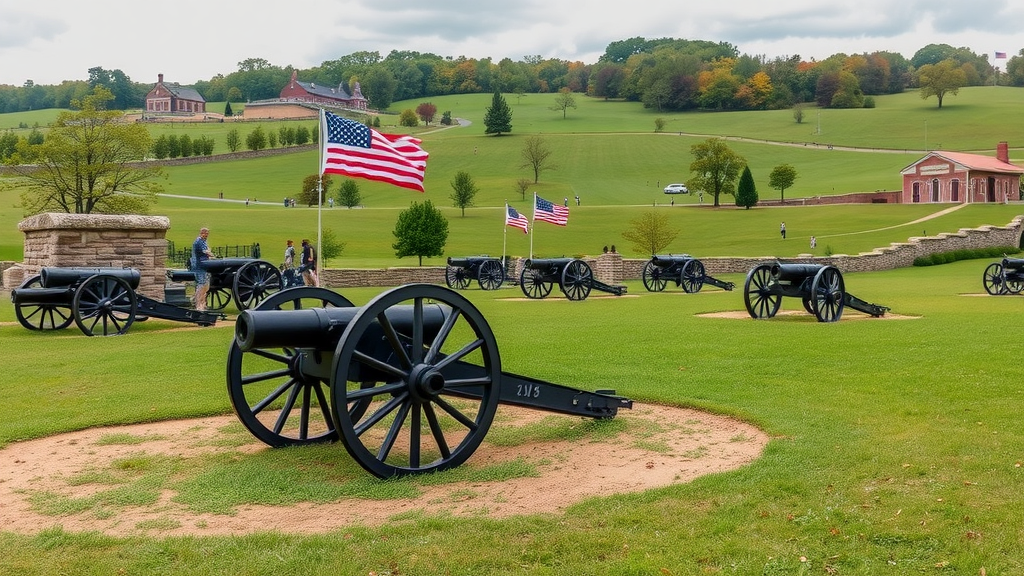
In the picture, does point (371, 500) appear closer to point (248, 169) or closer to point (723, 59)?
point (248, 169)

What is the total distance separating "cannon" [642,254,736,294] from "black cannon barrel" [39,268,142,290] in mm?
17301

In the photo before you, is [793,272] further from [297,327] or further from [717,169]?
[717,169]

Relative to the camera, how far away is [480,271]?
108ft

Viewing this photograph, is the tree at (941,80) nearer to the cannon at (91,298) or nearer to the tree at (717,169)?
the tree at (717,169)

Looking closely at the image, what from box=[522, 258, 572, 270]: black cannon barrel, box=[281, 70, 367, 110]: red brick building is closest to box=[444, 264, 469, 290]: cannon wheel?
box=[522, 258, 572, 270]: black cannon barrel

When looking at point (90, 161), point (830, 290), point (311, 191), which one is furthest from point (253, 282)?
point (311, 191)

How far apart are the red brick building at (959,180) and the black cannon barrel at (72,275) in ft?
219

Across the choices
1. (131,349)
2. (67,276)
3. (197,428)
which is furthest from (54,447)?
(67,276)

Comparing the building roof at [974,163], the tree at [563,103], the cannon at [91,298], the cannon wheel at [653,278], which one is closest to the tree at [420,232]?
the cannon wheel at [653,278]

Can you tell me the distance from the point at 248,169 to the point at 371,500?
339ft

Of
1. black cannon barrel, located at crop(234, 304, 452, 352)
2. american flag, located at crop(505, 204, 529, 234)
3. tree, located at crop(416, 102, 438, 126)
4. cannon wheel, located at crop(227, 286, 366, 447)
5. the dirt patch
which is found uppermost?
tree, located at crop(416, 102, 438, 126)

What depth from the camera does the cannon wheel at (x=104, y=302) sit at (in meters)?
15.3

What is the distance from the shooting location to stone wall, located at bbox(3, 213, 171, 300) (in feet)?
57.2

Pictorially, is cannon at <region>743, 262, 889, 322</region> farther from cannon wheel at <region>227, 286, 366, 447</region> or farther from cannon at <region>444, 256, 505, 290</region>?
cannon at <region>444, 256, 505, 290</region>
